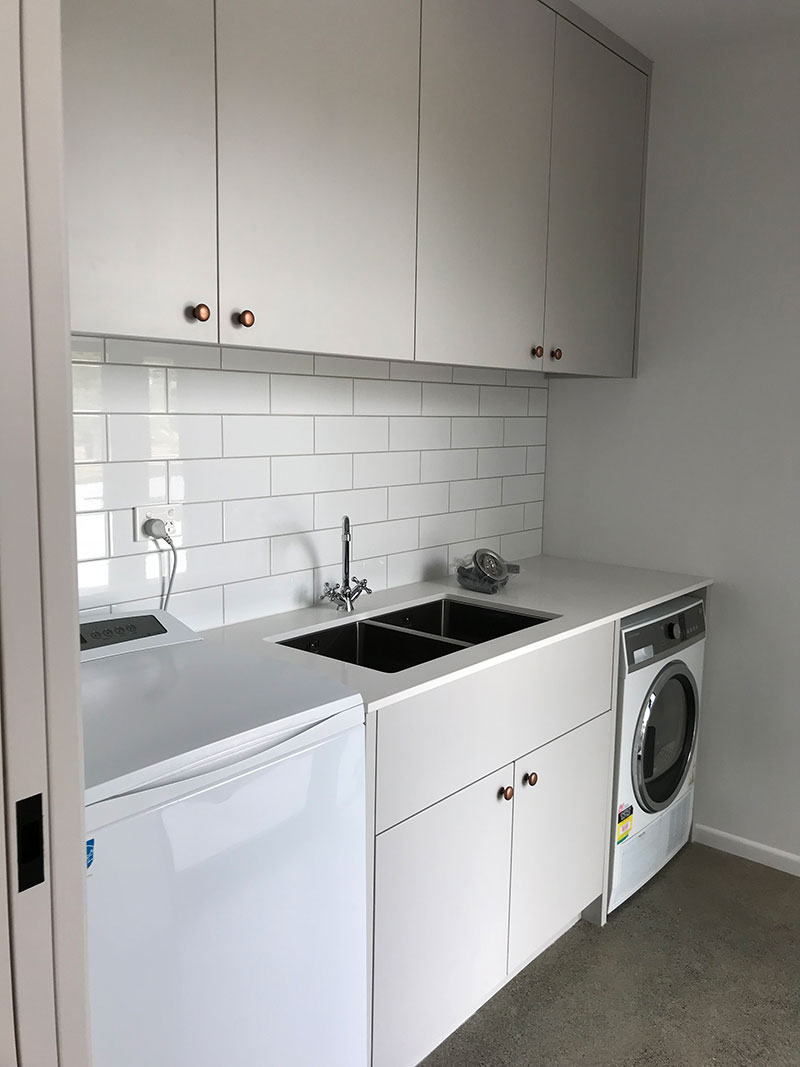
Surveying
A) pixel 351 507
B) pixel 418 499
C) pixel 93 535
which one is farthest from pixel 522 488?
pixel 93 535

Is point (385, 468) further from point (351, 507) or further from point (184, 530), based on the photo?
point (184, 530)

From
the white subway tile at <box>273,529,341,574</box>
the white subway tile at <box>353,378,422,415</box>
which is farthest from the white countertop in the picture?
the white subway tile at <box>353,378,422,415</box>

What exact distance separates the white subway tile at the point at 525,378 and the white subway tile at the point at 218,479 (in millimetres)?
1082

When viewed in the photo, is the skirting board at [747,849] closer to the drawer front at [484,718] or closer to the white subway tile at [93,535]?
the drawer front at [484,718]

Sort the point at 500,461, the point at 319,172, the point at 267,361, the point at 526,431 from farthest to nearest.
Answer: the point at 526,431 < the point at 500,461 < the point at 267,361 < the point at 319,172

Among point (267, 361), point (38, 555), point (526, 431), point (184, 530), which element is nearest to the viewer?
point (38, 555)

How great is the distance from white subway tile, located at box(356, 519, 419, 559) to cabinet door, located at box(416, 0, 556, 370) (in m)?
0.56

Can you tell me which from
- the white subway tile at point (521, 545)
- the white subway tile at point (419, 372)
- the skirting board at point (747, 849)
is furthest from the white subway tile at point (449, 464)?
the skirting board at point (747, 849)

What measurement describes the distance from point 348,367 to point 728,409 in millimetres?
1264

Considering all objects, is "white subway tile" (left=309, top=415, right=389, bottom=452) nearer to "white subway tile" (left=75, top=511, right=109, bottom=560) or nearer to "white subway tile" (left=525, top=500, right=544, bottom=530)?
"white subway tile" (left=75, top=511, right=109, bottom=560)

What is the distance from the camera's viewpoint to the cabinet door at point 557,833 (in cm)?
220

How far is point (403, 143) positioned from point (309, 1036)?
1794 mm

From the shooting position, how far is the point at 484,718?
1.99 m

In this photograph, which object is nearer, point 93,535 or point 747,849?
point 93,535
